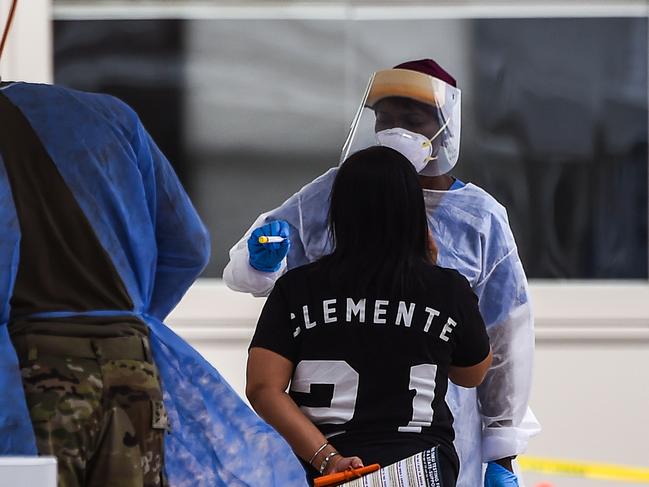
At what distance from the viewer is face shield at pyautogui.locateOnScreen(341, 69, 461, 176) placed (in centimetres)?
286

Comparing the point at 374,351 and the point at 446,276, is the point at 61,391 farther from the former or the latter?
the point at 446,276

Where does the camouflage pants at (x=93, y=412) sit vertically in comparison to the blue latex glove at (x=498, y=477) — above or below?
above

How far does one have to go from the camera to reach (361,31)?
5398 mm

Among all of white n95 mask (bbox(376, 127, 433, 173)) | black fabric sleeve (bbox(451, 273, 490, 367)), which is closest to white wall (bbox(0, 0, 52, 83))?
white n95 mask (bbox(376, 127, 433, 173))

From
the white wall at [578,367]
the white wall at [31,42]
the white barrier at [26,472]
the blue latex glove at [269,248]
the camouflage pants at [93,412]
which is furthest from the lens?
the white wall at [31,42]

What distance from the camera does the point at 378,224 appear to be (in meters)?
2.43

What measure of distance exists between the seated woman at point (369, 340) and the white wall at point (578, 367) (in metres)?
2.81

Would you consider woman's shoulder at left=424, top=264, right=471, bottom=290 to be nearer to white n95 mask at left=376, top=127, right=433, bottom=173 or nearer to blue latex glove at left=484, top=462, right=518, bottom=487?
white n95 mask at left=376, top=127, right=433, bottom=173

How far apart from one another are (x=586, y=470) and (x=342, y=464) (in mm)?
2672

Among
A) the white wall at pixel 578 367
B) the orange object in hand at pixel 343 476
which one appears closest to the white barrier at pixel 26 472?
the orange object in hand at pixel 343 476

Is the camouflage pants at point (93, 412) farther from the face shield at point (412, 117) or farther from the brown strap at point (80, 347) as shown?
the face shield at point (412, 117)

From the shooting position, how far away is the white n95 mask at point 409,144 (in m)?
2.80

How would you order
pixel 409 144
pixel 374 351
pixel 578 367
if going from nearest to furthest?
pixel 374 351 → pixel 409 144 → pixel 578 367

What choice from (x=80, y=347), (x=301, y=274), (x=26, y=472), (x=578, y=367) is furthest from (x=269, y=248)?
(x=578, y=367)
